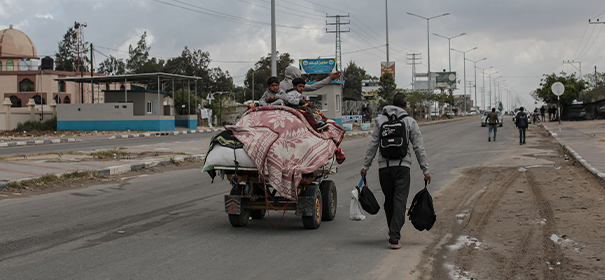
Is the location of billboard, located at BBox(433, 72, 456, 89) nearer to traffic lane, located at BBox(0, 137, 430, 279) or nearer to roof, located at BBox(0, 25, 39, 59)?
roof, located at BBox(0, 25, 39, 59)

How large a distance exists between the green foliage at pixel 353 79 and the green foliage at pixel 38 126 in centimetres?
6209

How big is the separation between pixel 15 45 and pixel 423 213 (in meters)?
66.2

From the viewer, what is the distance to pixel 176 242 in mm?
5930

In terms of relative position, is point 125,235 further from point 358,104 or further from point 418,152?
point 358,104

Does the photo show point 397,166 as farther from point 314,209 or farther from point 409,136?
point 314,209

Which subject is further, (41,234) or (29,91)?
(29,91)

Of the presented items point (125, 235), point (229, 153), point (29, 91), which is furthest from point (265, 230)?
point (29, 91)

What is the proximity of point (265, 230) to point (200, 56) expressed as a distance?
248 feet

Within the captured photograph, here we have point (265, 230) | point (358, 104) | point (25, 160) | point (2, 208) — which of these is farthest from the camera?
point (358, 104)

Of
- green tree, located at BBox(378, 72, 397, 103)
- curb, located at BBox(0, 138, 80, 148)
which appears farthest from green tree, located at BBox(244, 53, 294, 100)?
curb, located at BBox(0, 138, 80, 148)

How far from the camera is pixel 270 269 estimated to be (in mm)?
4852

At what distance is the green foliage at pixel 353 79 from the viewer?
99125 millimetres

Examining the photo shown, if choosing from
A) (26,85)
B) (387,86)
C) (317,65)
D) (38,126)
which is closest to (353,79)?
(387,86)

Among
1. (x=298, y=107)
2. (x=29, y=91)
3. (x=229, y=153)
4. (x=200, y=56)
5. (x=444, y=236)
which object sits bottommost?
(x=444, y=236)
